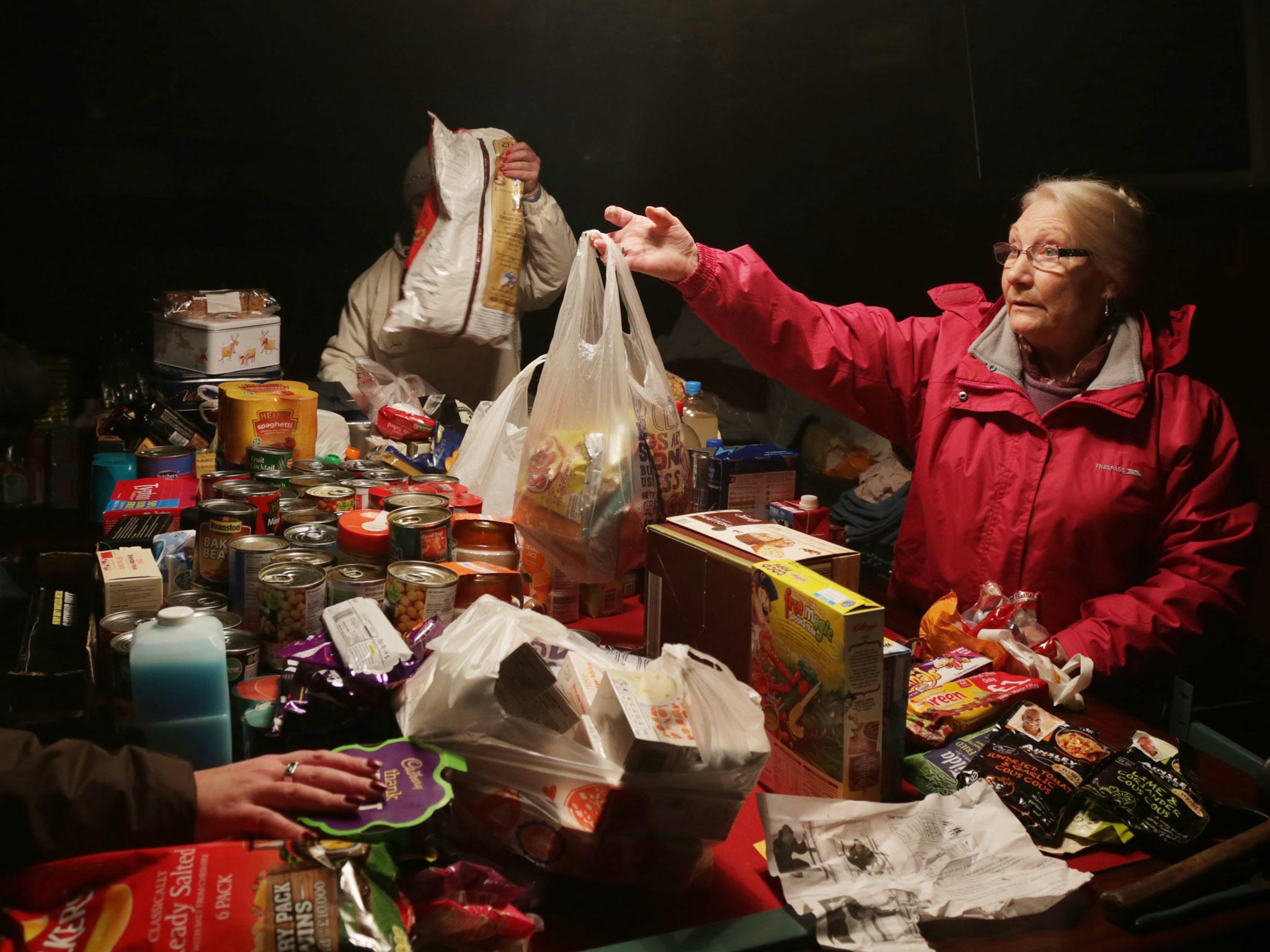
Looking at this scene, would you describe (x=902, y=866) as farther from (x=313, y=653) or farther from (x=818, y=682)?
(x=313, y=653)

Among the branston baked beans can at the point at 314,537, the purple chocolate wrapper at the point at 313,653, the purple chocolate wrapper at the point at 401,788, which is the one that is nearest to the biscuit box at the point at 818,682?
the purple chocolate wrapper at the point at 401,788

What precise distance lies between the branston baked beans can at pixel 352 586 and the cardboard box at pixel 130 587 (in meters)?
0.22

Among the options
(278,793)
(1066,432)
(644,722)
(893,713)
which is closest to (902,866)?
(893,713)

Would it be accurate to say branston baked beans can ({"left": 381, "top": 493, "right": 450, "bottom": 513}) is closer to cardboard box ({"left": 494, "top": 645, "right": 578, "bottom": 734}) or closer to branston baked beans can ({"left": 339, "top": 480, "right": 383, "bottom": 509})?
branston baked beans can ({"left": 339, "top": 480, "right": 383, "bottom": 509})

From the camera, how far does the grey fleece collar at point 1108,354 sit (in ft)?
5.90

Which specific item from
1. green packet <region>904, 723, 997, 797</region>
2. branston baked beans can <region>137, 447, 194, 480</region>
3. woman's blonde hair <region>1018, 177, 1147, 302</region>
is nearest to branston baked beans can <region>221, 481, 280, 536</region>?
branston baked beans can <region>137, 447, 194, 480</region>

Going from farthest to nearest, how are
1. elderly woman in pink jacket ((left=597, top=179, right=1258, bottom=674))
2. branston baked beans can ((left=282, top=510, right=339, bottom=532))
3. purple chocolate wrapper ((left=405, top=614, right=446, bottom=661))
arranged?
elderly woman in pink jacket ((left=597, top=179, right=1258, bottom=674)) → branston baked beans can ((left=282, top=510, right=339, bottom=532)) → purple chocolate wrapper ((left=405, top=614, right=446, bottom=661))

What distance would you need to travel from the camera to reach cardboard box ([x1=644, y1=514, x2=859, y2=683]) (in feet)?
4.05

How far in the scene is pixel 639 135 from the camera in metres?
3.94

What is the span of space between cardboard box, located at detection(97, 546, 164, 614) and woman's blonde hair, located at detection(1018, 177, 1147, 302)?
165cm

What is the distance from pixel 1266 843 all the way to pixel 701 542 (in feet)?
2.32

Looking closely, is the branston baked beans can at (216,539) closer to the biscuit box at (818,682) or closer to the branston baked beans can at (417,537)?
the branston baked beans can at (417,537)

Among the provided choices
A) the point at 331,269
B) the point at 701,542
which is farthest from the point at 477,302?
the point at 701,542

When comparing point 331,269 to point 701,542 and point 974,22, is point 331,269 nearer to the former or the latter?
point 974,22
